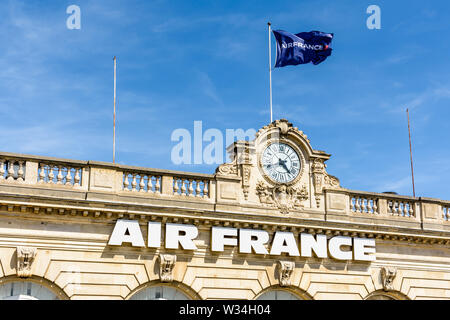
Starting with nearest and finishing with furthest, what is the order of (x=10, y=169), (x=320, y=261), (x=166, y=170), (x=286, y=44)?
(x=10, y=169) → (x=166, y=170) → (x=320, y=261) → (x=286, y=44)

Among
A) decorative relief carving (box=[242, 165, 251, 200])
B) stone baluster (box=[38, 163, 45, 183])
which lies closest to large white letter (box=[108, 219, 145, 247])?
stone baluster (box=[38, 163, 45, 183])

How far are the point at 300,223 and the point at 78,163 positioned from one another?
30.5 feet

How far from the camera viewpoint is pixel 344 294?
99.2ft

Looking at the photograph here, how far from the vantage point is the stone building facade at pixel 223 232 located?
25406 mm

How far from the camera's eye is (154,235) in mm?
26938

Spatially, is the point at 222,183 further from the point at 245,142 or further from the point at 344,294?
the point at 344,294

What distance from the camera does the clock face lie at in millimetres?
30203

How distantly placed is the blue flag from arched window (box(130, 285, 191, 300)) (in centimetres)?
1167

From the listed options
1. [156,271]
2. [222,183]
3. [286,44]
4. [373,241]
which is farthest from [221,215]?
[286,44]

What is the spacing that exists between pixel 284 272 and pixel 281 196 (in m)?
3.14

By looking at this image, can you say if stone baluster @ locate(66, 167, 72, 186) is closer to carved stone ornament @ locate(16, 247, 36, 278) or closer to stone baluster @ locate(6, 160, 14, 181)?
stone baluster @ locate(6, 160, 14, 181)

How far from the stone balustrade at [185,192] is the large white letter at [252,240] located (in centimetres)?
83

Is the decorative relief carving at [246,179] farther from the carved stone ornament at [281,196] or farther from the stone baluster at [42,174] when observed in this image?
the stone baluster at [42,174]

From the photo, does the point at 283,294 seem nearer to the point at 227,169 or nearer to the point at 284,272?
the point at 284,272
